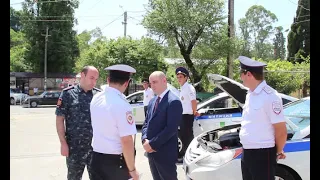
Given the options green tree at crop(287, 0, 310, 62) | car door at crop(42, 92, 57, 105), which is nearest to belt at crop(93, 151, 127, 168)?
car door at crop(42, 92, 57, 105)

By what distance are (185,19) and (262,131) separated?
1280 centimetres

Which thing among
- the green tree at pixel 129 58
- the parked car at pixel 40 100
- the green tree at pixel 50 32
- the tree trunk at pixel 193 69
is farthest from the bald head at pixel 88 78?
the green tree at pixel 50 32

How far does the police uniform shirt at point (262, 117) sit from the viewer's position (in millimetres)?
3307

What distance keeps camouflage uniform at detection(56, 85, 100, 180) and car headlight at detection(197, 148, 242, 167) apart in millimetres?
1548

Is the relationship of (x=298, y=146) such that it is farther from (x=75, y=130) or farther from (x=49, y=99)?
(x=49, y=99)

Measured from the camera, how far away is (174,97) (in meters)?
4.00

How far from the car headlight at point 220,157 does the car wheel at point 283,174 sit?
535 mm

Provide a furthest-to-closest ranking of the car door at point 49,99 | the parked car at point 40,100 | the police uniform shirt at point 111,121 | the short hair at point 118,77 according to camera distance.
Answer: the car door at point 49,99 < the parked car at point 40,100 < the short hair at point 118,77 < the police uniform shirt at point 111,121

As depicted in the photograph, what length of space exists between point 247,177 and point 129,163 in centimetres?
128

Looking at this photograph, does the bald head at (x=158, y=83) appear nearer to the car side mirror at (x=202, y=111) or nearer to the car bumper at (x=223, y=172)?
the car bumper at (x=223, y=172)

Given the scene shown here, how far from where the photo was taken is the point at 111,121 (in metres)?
2.97

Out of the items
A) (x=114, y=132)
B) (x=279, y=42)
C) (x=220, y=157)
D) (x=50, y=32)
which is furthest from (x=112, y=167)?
(x=279, y=42)

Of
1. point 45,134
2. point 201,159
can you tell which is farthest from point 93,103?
point 45,134

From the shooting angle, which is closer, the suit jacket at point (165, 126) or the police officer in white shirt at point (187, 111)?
the suit jacket at point (165, 126)
